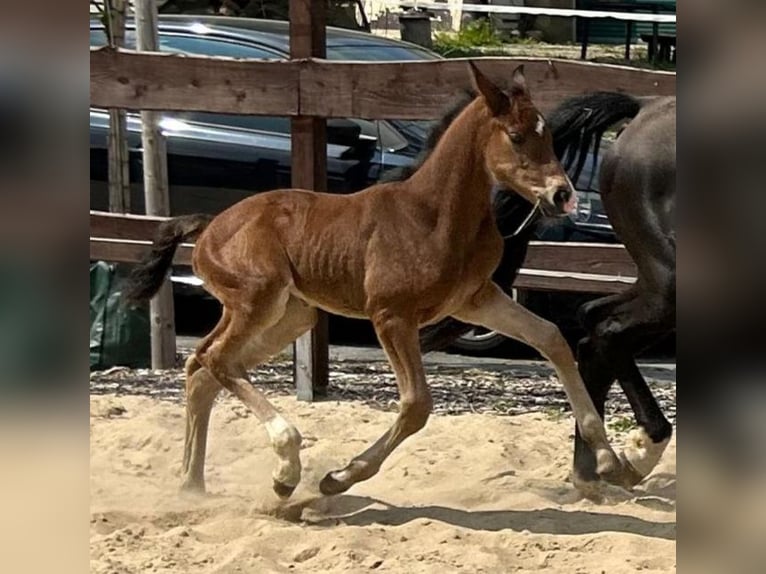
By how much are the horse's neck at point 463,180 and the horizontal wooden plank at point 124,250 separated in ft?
7.94

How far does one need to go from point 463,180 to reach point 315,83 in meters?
1.89

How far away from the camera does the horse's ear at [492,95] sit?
13.2 feet

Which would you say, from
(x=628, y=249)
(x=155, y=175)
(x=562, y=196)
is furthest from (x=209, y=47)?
(x=562, y=196)

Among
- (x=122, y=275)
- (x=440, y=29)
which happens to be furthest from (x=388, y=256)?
(x=440, y=29)

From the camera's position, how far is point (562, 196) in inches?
154

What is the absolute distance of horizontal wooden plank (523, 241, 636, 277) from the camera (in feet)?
20.0

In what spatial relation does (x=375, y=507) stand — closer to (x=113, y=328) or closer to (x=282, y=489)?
→ (x=282, y=489)

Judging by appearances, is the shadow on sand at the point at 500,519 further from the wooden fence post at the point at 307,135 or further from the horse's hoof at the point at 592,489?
the wooden fence post at the point at 307,135

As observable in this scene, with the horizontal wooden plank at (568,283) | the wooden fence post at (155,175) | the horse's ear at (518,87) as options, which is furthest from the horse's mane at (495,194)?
the wooden fence post at (155,175)

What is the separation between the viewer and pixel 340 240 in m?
4.25
